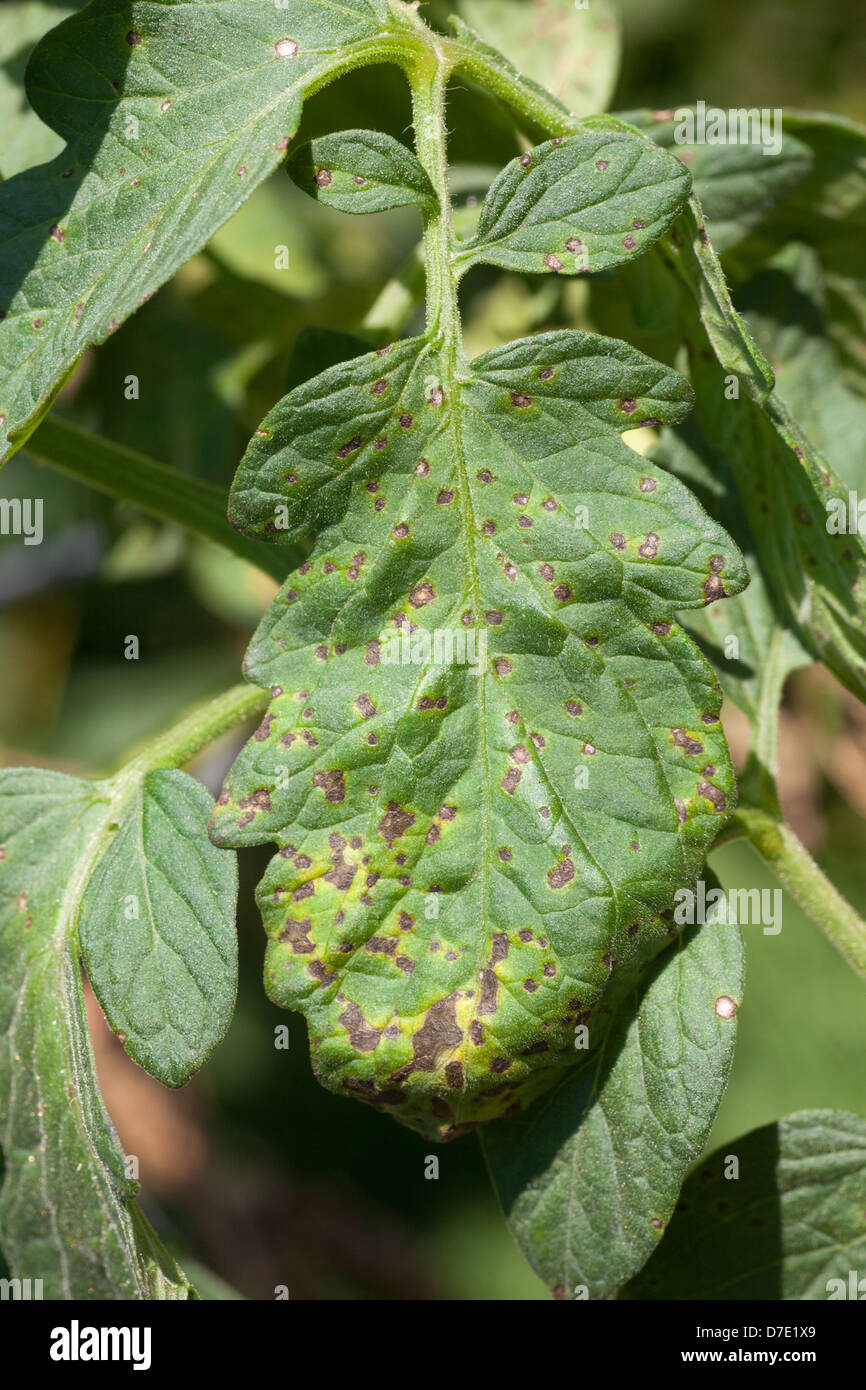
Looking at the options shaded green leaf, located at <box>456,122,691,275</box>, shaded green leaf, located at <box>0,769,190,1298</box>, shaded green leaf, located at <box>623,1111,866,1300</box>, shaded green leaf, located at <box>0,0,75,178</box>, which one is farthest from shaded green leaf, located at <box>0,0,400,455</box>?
shaded green leaf, located at <box>623,1111,866,1300</box>

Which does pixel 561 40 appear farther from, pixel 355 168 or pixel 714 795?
pixel 714 795

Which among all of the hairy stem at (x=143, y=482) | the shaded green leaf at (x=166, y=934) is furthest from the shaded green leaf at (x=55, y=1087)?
the hairy stem at (x=143, y=482)

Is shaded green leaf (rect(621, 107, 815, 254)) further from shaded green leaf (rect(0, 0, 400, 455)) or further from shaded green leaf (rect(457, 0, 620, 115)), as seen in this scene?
shaded green leaf (rect(0, 0, 400, 455))

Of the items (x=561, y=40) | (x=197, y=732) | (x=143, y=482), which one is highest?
(x=561, y=40)

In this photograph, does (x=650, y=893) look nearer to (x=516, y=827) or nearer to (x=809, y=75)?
(x=516, y=827)

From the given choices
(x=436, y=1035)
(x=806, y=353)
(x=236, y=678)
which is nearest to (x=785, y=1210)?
(x=436, y=1035)

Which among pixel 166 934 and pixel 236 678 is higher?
pixel 236 678
